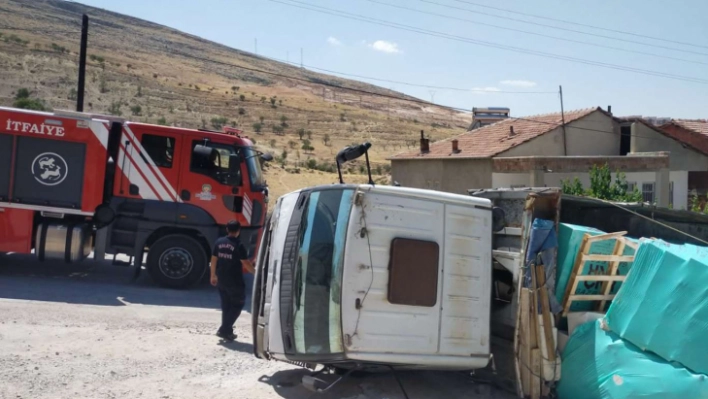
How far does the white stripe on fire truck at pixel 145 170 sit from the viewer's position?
1189 cm

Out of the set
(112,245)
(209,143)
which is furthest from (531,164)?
(112,245)

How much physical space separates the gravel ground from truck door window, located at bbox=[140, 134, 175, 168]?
233 centimetres

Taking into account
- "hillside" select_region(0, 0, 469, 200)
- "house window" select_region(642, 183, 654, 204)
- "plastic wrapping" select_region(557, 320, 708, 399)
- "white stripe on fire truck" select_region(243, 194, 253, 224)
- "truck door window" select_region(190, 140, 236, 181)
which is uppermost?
"hillside" select_region(0, 0, 469, 200)

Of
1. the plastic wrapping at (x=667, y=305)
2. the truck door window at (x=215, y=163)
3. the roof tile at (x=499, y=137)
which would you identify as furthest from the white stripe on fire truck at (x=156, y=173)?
the roof tile at (x=499, y=137)

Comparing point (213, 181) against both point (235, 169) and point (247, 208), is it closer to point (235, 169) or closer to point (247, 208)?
point (235, 169)

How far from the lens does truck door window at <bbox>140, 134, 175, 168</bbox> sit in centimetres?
1195

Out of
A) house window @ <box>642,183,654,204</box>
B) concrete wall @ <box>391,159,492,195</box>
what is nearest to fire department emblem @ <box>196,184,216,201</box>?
concrete wall @ <box>391,159,492,195</box>

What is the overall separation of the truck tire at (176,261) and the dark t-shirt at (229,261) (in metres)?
3.75

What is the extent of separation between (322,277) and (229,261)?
2.67 m

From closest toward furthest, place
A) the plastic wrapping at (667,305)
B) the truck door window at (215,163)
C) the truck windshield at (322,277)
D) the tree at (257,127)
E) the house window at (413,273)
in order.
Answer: the plastic wrapping at (667,305) < the truck windshield at (322,277) < the house window at (413,273) < the truck door window at (215,163) < the tree at (257,127)

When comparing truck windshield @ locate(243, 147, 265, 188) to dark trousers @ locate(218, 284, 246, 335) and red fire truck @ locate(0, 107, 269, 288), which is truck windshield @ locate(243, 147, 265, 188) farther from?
dark trousers @ locate(218, 284, 246, 335)

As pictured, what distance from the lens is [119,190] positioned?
11930mm

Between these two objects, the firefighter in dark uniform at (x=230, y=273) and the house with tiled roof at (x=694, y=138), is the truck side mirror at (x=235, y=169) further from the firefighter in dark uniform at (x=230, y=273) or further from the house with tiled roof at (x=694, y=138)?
the house with tiled roof at (x=694, y=138)

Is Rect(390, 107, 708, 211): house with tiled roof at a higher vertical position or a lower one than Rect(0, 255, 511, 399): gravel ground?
higher
